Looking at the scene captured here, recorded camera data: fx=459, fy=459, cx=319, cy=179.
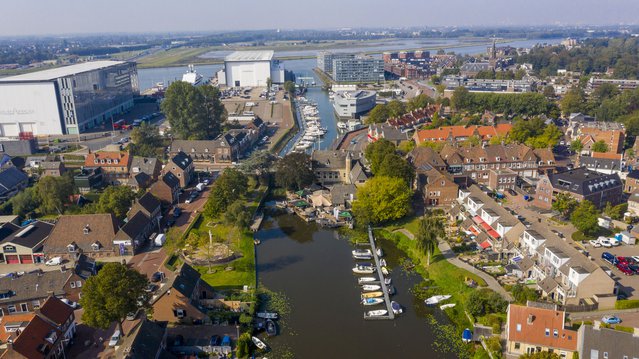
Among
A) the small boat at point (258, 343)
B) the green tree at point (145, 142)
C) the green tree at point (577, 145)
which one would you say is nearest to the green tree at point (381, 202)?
the small boat at point (258, 343)

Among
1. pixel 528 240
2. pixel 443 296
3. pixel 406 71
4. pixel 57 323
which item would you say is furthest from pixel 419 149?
pixel 406 71

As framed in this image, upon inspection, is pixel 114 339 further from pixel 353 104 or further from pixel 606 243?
pixel 353 104

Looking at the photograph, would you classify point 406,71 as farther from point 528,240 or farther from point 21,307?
point 21,307

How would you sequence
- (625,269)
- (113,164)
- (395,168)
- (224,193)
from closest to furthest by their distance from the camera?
(625,269)
(224,193)
(395,168)
(113,164)

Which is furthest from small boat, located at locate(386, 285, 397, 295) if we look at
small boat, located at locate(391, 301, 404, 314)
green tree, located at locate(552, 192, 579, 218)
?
green tree, located at locate(552, 192, 579, 218)

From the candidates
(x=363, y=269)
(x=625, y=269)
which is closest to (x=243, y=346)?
(x=363, y=269)
